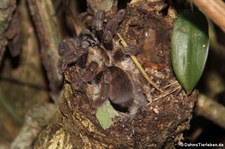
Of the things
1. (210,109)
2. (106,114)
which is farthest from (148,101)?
(210,109)

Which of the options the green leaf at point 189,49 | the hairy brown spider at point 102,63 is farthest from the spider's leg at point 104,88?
the green leaf at point 189,49

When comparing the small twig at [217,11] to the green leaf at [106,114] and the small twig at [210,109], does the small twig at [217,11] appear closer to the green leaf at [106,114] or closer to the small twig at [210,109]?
the green leaf at [106,114]

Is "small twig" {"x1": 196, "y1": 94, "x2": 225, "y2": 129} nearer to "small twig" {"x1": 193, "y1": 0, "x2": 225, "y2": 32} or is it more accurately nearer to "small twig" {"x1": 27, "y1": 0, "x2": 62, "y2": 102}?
"small twig" {"x1": 27, "y1": 0, "x2": 62, "y2": 102}

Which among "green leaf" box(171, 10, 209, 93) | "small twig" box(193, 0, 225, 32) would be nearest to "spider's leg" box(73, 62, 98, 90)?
"green leaf" box(171, 10, 209, 93)

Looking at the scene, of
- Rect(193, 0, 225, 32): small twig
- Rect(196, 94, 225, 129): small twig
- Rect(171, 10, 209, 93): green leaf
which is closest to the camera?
Rect(193, 0, 225, 32): small twig

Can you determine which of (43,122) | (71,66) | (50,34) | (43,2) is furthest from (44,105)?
(71,66)

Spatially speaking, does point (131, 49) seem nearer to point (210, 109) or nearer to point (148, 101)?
point (148, 101)
